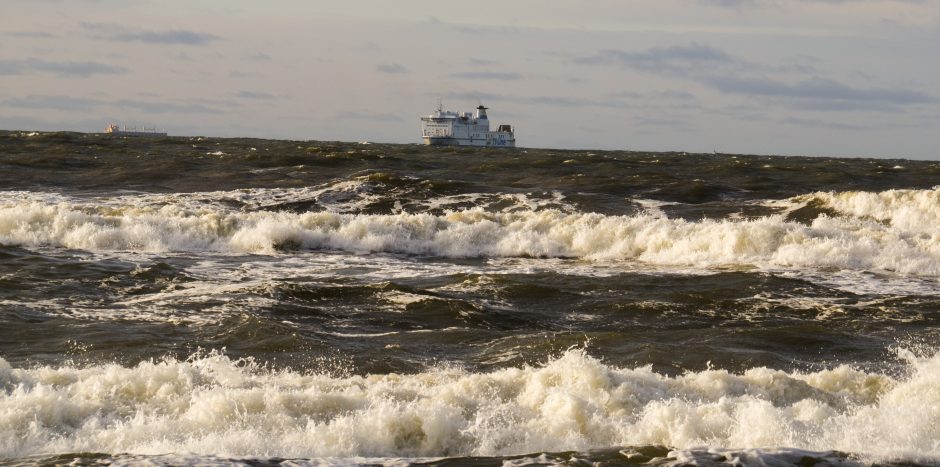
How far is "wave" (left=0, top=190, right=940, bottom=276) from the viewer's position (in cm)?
2458

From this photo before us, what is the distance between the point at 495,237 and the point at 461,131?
84.6 m

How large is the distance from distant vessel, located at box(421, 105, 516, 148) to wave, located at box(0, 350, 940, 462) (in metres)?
99.5

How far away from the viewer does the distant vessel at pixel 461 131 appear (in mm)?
110875

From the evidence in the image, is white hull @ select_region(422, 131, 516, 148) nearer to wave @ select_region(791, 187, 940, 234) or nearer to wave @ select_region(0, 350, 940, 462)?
wave @ select_region(791, 187, 940, 234)

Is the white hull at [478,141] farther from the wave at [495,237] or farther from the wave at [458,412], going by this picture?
the wave at [458,412]

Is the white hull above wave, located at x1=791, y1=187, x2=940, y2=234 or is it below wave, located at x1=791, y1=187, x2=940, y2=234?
above

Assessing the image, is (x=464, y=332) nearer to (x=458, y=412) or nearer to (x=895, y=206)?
(x=458, y=412)

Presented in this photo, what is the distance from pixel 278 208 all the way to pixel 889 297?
2171cm

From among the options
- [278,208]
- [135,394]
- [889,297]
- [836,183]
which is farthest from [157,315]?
[836,183]

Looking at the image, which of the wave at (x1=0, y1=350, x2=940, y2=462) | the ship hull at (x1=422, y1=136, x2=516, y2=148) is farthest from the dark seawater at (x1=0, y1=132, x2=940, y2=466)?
the ship hull at (x1=422, y1=136, x2=516, y2=148)

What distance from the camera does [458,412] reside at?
33.7ft

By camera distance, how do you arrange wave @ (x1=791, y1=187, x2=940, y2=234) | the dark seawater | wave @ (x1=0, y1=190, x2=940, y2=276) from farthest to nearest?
wave @ (x1=791, y1=187, x2=940, y2=234), wave @ (x1=0, y1=190, x2=940, y2=276), the dark seawater

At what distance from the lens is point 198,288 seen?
1919 cm

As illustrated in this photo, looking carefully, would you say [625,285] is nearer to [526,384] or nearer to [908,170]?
[526,384]
